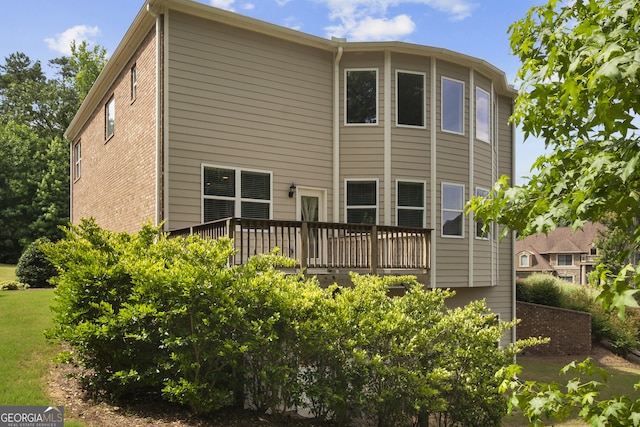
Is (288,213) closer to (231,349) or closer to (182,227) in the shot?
(182,227)

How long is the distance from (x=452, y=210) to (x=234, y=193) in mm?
5834

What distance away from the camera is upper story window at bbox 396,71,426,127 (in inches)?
517

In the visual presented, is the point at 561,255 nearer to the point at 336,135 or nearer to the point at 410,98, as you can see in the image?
the point at 410,98

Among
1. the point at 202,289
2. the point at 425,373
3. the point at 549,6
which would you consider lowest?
the point at 425,373

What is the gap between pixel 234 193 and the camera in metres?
11.3

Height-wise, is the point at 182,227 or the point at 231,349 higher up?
the point at 182,227

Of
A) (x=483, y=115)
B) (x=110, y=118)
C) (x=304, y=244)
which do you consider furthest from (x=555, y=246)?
(x=304, y=244)

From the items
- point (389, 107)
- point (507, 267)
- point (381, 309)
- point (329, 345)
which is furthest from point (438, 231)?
point (329, 345)

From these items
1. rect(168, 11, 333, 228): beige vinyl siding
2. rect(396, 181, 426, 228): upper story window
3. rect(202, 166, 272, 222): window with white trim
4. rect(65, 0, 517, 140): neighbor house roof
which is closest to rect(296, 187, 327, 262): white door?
rect(168, 11, 333, 228): beige vinyl siding

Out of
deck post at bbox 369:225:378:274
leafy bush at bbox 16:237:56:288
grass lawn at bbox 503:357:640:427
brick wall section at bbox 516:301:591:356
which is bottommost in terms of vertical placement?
grass lawn at bbox 503:357:640:427

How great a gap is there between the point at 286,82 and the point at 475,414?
27.1 feet

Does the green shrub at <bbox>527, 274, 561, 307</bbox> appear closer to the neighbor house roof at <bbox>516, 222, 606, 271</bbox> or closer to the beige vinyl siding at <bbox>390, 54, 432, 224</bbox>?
the beige vinyl siding at <bbox>390, 54, 432, 224</bbox>

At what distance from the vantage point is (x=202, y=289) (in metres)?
6.27

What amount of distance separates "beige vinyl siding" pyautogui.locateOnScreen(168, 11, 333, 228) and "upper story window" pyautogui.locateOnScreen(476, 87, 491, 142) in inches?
177
